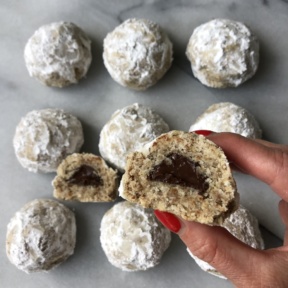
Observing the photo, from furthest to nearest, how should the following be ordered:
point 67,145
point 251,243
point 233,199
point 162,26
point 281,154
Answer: point 162,26
point 67,145
point 251,243
point 281,154
point 233,199

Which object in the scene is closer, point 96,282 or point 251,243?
point 251,243

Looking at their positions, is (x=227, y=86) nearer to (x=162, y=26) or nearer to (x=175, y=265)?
(x=162, y=26)

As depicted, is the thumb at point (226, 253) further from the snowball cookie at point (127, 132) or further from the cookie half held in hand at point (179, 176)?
the snowball cookie at point (127, 132)

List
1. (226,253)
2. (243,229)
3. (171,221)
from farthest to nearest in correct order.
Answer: (243,229) < (171,221) < (226,253)

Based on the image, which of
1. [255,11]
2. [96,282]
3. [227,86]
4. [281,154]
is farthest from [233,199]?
[255,11]

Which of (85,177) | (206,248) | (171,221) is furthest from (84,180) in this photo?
(206,248)

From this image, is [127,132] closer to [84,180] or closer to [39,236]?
[84,180]
